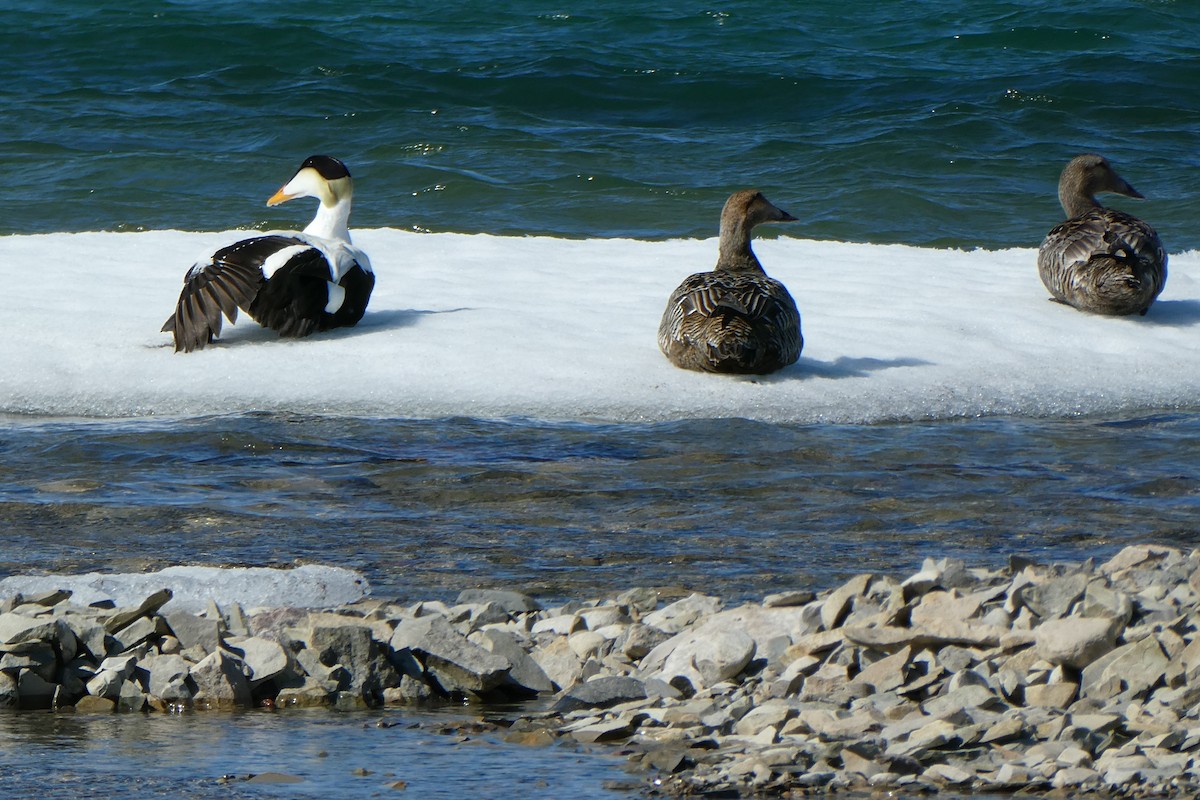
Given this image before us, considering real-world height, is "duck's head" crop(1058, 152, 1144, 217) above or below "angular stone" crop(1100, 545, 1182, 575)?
above

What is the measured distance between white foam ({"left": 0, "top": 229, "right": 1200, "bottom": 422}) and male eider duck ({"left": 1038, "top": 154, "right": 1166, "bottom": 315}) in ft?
0.45

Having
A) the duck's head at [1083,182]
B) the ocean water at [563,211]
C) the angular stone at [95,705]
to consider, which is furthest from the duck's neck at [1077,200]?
the angular stone at [95,705]

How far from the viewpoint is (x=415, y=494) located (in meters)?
6.35

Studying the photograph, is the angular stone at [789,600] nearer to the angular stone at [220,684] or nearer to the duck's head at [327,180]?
the angular stone at [220,684]

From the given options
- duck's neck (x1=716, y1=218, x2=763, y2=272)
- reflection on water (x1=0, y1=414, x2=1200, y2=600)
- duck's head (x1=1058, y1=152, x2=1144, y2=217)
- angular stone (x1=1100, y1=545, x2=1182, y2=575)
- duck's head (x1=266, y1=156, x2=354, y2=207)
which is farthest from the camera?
duck's head (x1=1058, y1=152, x2=1144, y2=217)

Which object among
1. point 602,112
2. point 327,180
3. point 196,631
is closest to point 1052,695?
point 196,631

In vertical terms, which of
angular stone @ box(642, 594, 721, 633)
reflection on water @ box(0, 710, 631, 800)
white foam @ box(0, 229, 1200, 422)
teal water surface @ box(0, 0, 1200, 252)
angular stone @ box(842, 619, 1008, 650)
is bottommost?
reflection on water @ box(0, 710, 631, 800)

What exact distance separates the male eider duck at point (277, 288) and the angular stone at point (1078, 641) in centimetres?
564

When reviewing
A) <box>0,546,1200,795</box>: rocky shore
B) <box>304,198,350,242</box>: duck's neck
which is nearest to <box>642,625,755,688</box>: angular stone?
<box>0,546,1200,795</box>: rocky shore

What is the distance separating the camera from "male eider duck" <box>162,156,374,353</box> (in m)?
8.53

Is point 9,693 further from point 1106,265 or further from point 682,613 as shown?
point 1106,265

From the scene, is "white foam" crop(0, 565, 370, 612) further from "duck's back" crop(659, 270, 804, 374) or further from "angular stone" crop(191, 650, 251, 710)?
"duck's back" crop(659, 270, 804, 374)

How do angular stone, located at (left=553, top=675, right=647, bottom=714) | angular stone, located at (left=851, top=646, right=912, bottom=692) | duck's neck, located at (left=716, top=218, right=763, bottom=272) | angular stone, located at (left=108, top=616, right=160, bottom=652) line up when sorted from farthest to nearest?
1. duck's neck, located at (left=716, top=218, right=763, bottom=272)
2. angular stone, located at (left=108, top=616, right=160, bottom=652)
3. angular stone, located at (left=553, top=675, right=647, bottom=714)
4. angular stone, located at (left=851, top=646, right=912, bottom=692)

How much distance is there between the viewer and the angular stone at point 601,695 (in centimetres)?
393
